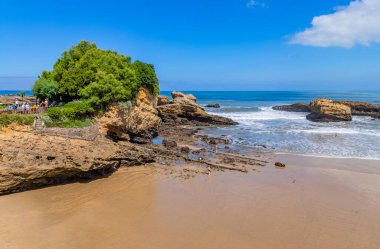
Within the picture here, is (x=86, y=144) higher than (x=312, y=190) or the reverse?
higher

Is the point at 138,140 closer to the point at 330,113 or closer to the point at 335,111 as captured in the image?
the point at 330,113

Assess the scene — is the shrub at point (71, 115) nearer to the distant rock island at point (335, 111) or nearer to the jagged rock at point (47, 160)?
the jagged rock at point (47, 160)

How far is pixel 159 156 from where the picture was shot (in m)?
20.9

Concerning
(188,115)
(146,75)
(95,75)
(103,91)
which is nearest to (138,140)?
(146,75)

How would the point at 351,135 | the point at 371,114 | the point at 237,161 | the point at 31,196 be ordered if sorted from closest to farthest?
the point at 31,196 < the point at 237,161 < the point at 351,135 < the point at 371,114

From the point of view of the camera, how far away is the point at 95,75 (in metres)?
21.1

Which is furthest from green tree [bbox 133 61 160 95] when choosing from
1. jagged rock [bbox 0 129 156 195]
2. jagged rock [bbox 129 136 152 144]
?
jagged rock [bbox 0 129 156 195]

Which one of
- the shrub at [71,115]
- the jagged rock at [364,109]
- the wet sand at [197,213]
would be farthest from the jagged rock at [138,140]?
the jagged rock at [364,109]

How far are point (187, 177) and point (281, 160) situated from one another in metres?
8.21

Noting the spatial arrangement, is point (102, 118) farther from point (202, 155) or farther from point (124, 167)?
point (202, 155)

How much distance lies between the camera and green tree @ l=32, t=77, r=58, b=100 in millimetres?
20281

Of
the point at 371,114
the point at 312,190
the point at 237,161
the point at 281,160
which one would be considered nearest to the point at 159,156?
the point at 237,161

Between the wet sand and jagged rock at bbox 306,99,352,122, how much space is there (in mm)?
31768

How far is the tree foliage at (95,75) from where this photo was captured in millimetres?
20047
